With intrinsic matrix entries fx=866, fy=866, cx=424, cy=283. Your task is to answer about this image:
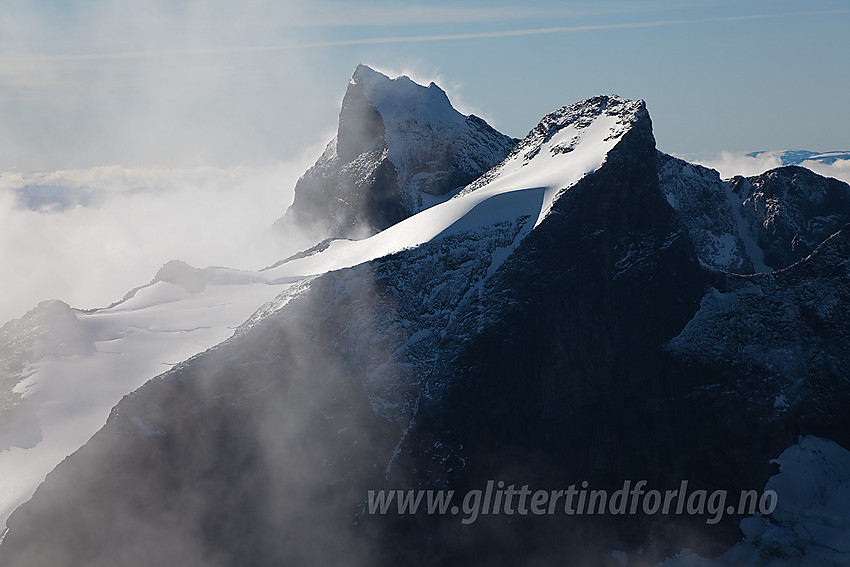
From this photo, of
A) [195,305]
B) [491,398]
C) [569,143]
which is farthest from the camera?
[195,305]

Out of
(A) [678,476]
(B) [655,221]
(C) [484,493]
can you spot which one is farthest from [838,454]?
(C) [484,493]

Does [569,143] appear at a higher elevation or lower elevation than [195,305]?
higher

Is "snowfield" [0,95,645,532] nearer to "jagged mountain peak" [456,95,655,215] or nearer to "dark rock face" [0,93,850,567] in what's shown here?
"jagged mountain peak" [456,95,655,215]

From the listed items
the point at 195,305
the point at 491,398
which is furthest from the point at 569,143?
the point at 195,305

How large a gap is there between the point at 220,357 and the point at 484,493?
4534 centimetres

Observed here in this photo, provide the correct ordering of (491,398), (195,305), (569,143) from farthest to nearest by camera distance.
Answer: (195,305), (569,143), (491,398)

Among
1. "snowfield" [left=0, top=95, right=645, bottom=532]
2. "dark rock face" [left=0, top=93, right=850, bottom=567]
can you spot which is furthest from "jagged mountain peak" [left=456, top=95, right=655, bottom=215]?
"dark rock face" [left=0, top=93, right=850, bottom=567]

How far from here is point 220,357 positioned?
133500mm

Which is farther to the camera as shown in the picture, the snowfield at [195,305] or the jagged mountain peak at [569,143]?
the jagged mountain peak at [569,143]

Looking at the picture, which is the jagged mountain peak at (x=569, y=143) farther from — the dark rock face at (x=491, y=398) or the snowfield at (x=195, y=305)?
the dark rock face at (x=491, y=398)

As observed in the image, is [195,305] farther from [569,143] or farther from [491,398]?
[569,143]

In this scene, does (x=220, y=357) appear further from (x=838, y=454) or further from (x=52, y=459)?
(x=838, y=454)

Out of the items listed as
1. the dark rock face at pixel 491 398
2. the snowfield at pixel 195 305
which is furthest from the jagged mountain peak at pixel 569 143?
the dark rock face at pixel 491 398

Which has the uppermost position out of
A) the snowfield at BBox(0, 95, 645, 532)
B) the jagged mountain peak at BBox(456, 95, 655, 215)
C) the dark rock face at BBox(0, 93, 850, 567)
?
the jagged mountain peak at BBox(456, 95, 655, 215)
